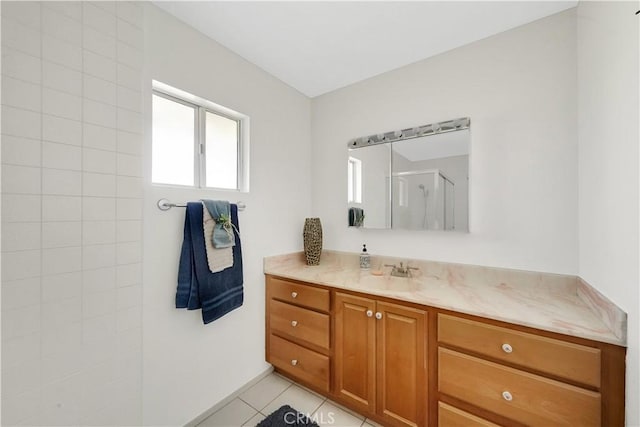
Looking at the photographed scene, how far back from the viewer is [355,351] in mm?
1509

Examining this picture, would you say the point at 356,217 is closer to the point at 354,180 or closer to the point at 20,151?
the point at 354,180

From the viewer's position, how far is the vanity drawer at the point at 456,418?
3.74 feet

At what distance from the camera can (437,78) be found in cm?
176

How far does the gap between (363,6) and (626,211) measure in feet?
5.07

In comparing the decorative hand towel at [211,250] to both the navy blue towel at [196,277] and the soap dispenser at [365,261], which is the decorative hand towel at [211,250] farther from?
the soap dispenser at [365,261]

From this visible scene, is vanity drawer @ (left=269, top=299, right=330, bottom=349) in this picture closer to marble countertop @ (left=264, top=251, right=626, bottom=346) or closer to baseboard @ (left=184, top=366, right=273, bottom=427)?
marble countertop @ (left=264, top=251, right=626, bottom=346)

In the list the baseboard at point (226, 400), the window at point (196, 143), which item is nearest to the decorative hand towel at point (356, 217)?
the window at point (196, 143)

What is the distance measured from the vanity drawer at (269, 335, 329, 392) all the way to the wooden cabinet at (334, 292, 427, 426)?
0.36 feet

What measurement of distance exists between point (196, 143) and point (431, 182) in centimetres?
166

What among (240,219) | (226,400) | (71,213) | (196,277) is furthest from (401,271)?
(71,213)

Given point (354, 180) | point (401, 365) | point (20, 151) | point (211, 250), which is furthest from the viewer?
point (354, 180)

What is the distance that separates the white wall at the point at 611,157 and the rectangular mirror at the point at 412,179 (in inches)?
21.7

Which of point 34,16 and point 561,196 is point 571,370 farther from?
point 34,16

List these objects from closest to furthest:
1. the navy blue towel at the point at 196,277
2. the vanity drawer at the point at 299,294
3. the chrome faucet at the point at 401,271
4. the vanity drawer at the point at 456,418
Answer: the vanity drawer at the point at 456,418 → the navy blue towel at the point at 196,277 → the vanity drawer at the point at 299,294 → the chrome faucet at the point at 401,271
